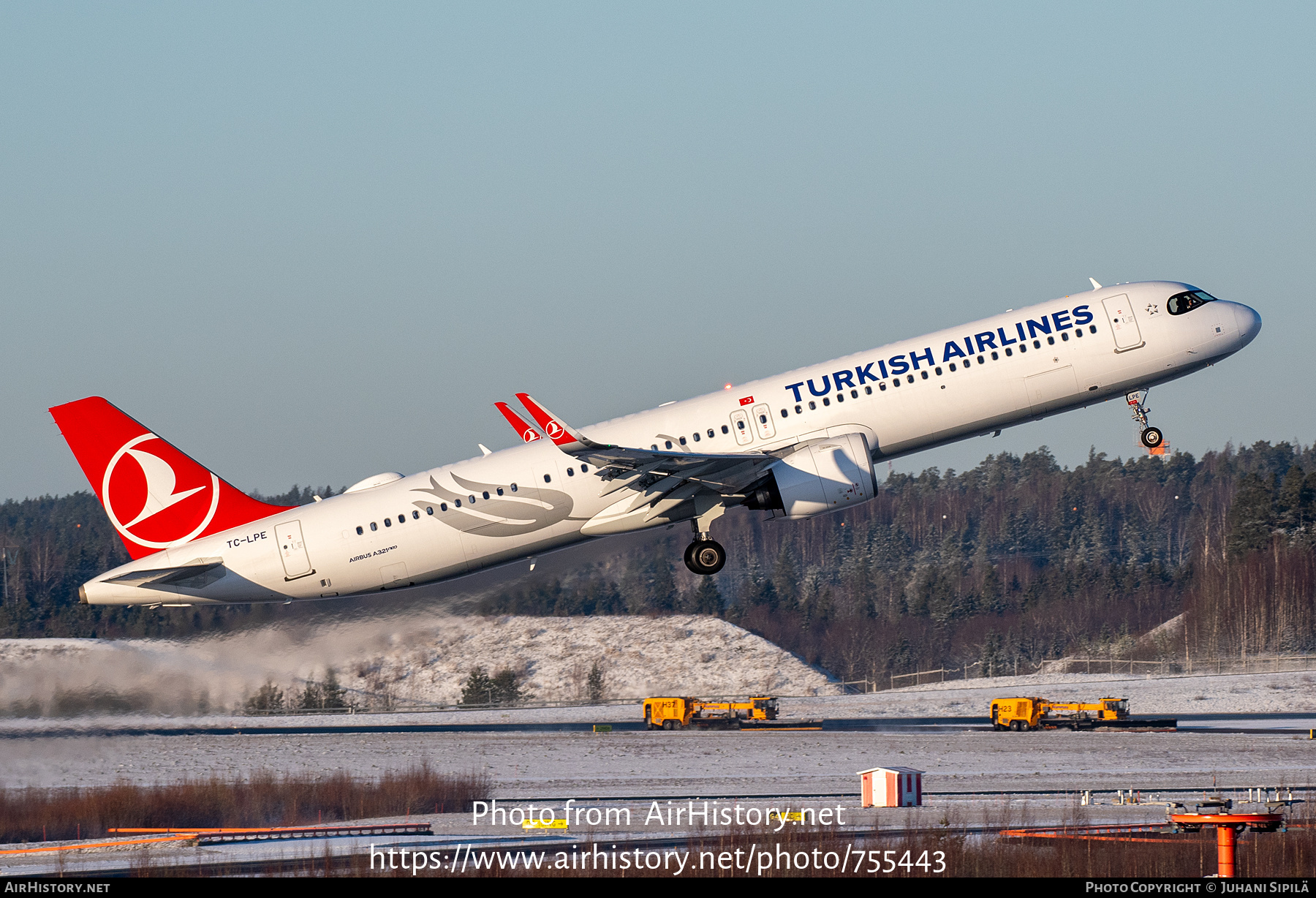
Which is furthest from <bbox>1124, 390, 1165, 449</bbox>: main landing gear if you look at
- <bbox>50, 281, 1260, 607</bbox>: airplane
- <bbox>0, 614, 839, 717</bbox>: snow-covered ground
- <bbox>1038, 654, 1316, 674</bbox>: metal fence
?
<bbox>1038, 654, 1316, 674</bbox>: metal fence

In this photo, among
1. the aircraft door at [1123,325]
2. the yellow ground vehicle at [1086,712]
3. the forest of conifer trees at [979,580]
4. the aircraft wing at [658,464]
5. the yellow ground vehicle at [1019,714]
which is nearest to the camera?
the aircraft wing at [658,464]

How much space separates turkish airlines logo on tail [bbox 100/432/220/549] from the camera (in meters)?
44.9

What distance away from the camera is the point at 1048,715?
228 feet

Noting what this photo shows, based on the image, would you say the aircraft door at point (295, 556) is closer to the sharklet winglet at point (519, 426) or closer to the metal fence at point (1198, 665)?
the sharklet winglet at point (519, 426)

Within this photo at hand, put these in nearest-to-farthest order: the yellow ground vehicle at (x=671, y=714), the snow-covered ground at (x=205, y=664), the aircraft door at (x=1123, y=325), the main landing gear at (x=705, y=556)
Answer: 1. the main landing gear at (x=705, y=556)
2. the aircraft door at (x=1123, y=325)
3. the snow-covered ground at (x=205, y=664)
4. the yellow ground vehicle at (x=671, y=714)

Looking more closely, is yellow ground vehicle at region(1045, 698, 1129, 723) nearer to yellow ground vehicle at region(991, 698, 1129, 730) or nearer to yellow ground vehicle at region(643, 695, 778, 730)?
yellow ground vehicle at region(991, 698, 1129, 730)

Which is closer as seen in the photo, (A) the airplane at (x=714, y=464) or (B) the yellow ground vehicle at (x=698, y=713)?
(A) the airplane at (x=714, y=464)

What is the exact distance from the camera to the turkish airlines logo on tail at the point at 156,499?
4494 cm

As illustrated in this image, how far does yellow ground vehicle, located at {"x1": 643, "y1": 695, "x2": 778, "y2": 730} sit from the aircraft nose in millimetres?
33867

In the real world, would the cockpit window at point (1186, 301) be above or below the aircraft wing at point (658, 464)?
above

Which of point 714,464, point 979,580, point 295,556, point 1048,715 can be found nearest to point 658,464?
point 714,464

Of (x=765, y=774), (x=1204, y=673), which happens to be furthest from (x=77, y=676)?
(x=1204, y=673)

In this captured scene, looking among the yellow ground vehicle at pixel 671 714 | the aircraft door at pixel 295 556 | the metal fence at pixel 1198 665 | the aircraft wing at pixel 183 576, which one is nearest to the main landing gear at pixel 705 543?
the aircraft door at pixel 295 556

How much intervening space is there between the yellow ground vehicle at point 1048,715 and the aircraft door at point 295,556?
37.1 metres
